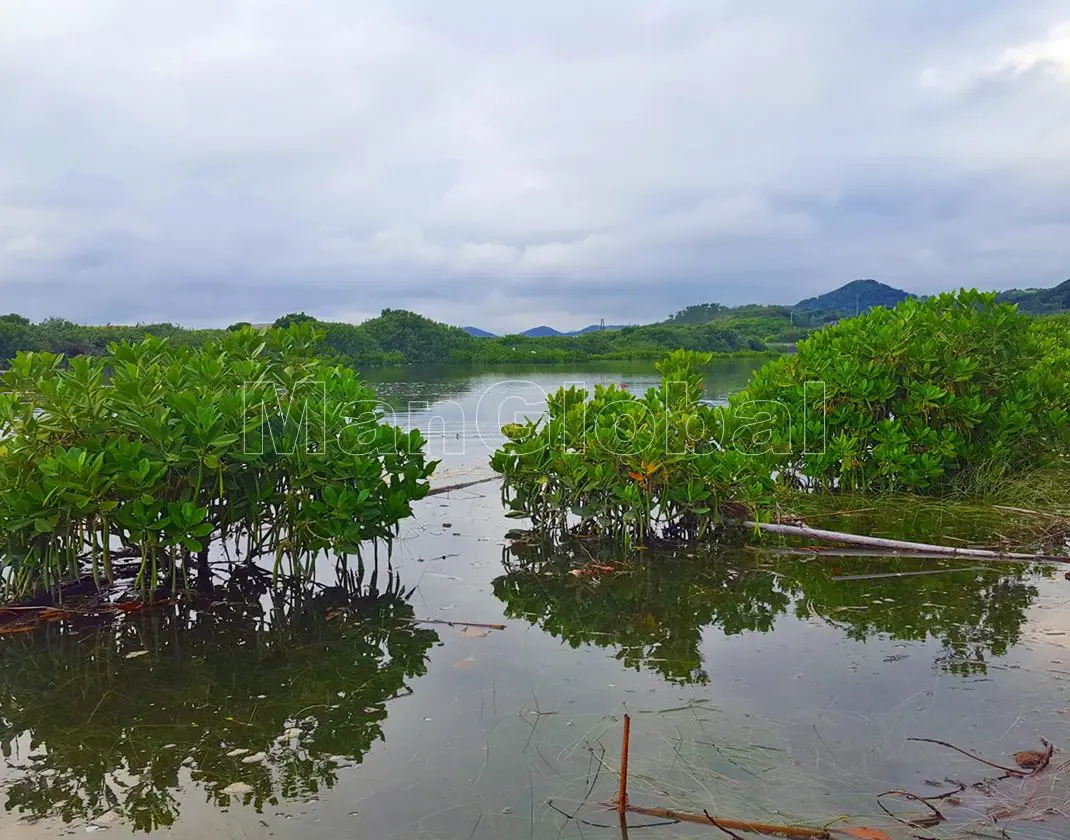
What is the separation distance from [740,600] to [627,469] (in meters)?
1.43

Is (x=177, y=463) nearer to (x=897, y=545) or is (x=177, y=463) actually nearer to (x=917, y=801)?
(x=917, y=801)

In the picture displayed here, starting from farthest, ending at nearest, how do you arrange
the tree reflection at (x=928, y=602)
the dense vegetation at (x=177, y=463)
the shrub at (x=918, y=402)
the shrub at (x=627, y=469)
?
the shrub at (x=918, y=402) < the shrub at (x=627, y=469) < the dense vegetation at (x=177, y=463) < the tree reflection at (x=928, y=602)

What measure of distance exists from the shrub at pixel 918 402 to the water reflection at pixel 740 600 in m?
1.99

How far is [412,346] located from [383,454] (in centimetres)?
4417

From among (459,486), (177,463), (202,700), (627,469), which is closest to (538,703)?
(202,700)

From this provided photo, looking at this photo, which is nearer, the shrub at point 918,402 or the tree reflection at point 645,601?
the tree reflection at point 645,601

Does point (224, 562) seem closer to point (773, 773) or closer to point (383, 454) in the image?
point (383, 454)

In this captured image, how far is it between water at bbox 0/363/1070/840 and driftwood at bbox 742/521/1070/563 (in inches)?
7.2

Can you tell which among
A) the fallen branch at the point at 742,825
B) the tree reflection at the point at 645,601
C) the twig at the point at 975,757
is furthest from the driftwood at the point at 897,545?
the fallen branch at the point at 742,825

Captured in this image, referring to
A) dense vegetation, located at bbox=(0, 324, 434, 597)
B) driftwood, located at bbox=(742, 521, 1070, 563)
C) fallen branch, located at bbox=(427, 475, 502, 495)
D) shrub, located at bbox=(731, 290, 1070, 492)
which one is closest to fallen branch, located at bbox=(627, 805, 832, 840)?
dense vegetation, located at bbox=(0, 324, 434, 597)

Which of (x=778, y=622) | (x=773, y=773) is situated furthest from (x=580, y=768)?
(x=778, y=622)

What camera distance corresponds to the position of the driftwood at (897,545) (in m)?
5.55

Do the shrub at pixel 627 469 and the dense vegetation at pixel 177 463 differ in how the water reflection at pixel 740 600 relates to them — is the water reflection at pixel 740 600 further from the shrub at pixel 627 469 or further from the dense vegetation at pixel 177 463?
the dense vegetation at pixel 177 463

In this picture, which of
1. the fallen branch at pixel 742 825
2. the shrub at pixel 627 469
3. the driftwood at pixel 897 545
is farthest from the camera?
the shrub at pixel 627 469
